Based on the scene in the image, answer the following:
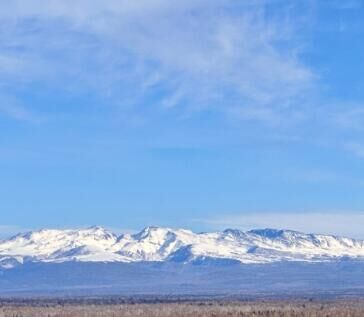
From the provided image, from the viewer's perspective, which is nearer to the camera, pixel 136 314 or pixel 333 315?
pixel 333 315

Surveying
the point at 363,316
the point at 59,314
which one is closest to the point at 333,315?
the point at 363,316

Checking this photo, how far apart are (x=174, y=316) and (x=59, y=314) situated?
21630mm

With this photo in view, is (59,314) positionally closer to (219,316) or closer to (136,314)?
(136,314)

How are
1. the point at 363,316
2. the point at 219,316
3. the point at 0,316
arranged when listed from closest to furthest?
the point at 363,316 → the point at 219,316 → the point at 0,316

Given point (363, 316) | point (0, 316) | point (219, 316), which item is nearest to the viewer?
point (363, 316)

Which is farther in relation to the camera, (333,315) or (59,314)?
(59,314)

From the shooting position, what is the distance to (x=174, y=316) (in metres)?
135

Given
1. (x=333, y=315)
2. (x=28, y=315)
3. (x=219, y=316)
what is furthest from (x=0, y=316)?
(x=333, y=315)

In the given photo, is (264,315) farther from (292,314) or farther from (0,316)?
(0,316)

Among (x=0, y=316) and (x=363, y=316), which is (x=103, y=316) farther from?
(x=363, y=316)

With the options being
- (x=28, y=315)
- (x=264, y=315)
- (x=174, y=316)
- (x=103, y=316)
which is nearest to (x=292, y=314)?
(x=264, y=315)

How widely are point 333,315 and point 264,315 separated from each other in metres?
9.02

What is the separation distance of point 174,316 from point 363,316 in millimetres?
24359

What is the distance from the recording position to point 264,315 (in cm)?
13588
